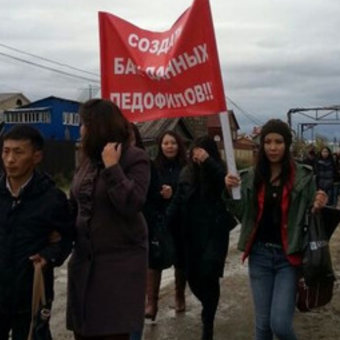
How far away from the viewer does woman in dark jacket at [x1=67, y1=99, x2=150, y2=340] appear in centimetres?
326

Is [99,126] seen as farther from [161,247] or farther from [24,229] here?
[161,247]

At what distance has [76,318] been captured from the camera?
3352 millimetres

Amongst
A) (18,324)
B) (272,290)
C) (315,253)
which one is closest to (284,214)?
(315,253)

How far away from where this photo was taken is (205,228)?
5137 millimetres

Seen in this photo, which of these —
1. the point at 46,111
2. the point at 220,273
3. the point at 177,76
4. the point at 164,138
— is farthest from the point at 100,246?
the point at 46,111

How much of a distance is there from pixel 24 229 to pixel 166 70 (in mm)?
1691

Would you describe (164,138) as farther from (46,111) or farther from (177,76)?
(46,111)

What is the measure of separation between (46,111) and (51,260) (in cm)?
4169

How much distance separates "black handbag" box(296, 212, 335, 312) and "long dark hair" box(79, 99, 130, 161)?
4.43ft

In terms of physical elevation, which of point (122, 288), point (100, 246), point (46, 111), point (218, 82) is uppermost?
point (46, 111)

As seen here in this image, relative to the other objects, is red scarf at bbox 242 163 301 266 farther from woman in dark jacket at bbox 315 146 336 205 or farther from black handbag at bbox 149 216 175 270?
woman in dark jacket at bbox 315 146 336 205

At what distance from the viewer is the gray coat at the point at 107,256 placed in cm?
326

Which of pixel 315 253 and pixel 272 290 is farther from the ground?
pixel 315 253

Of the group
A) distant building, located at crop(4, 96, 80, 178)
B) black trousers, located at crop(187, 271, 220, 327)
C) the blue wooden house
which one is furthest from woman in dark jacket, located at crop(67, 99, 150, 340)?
the blue wooden house
